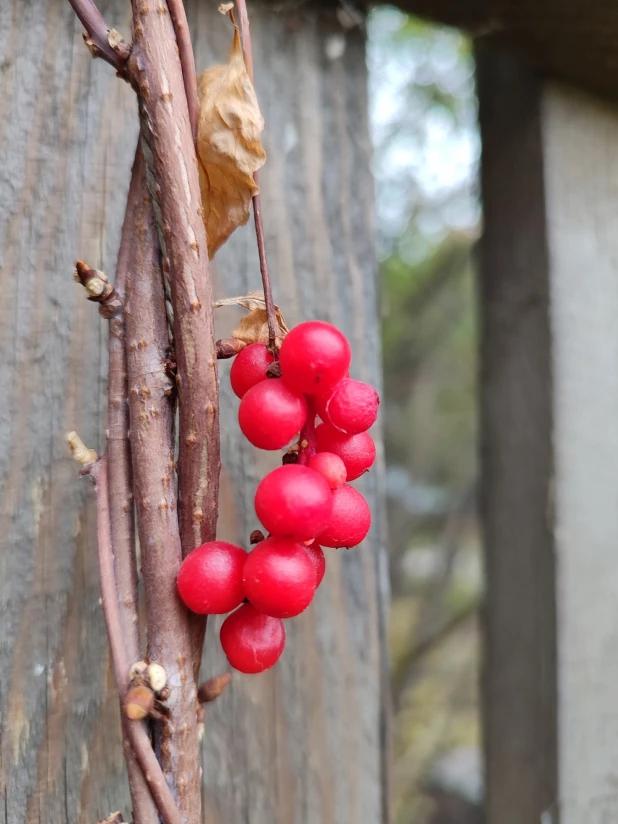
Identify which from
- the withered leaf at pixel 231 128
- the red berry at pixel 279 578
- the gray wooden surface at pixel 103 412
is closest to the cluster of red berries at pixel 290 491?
the red berry at pixel 279 578

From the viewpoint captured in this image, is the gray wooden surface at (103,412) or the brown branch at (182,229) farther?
the gray wooden surface at (103,412)

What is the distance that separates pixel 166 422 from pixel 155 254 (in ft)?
0.39

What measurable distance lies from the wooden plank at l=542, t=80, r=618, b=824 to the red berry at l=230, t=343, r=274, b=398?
0.56 meters

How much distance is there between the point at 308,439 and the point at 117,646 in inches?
7.4

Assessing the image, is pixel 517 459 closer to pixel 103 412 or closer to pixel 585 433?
pixel 585 433

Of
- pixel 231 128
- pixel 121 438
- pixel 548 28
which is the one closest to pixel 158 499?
pixel 121 438

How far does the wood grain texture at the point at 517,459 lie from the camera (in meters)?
0.89

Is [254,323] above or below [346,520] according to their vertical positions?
above

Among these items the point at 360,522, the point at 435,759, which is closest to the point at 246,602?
the point at 360,522

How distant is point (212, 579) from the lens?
1.38 ft

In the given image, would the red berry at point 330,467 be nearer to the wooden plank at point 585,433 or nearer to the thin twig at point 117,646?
the thin twig at point 117,646

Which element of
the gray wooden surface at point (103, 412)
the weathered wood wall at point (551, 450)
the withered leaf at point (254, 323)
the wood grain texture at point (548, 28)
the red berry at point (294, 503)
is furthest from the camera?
the weathered wood wall at point (551, 450)

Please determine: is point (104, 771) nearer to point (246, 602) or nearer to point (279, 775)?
point (279, 775)

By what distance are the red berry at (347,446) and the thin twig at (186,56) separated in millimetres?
231
